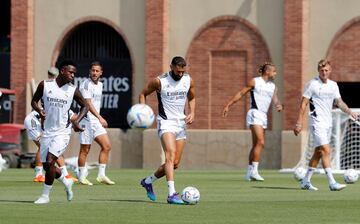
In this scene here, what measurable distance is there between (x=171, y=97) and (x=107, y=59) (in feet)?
87.4

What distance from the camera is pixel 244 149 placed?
1640 inches

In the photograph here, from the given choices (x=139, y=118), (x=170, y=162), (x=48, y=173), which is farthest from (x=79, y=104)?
(x=139, y=118)

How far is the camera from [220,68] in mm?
43281

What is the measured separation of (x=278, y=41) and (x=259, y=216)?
27259mm

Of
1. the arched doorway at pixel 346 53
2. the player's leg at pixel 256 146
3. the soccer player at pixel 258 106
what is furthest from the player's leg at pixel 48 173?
the arched doorway at pixel 346 53

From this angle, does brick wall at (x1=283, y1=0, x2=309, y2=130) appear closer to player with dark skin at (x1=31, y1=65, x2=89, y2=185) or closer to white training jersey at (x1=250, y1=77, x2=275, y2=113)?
white training jersey at (x1=250, y1=77, x2=275, y2=113)

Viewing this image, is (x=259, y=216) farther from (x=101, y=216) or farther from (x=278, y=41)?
(x=278, y=41)

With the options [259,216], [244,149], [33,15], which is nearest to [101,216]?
[259,216]

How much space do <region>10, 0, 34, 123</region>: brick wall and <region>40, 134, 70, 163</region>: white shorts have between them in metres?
27.2

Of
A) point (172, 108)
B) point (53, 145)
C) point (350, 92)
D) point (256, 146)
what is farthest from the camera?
point (350, 92)

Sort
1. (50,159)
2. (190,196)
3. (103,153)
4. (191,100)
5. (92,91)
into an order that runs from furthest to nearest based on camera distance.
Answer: (92,91)
(103,153)
(191,100)
(50,159)
(190,196)

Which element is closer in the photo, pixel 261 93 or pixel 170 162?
pixel 170 162

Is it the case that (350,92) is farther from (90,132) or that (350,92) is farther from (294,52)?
(90,132)

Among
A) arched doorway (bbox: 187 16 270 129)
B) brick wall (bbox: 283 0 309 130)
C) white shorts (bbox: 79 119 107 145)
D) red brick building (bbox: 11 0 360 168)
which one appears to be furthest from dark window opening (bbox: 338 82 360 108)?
white shorts (bbox: 79 119 107 145)
